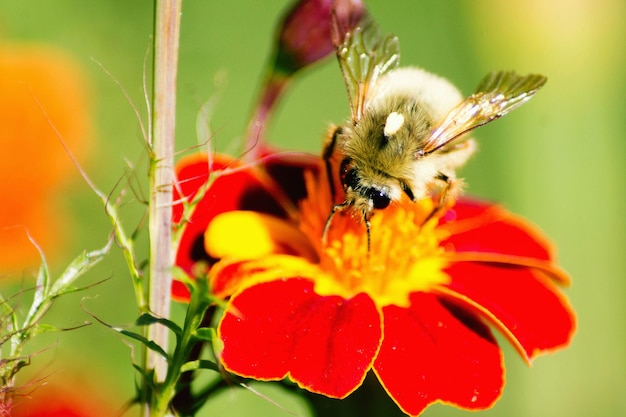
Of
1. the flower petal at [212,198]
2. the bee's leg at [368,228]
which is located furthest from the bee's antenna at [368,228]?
the flower petal at [212,198]

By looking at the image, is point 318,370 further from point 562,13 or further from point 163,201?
point 562,13

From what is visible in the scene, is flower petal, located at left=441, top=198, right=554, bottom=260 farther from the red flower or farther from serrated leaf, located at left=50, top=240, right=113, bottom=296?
serrated leaf, located at left=50, top=240, right=113, bottom=296

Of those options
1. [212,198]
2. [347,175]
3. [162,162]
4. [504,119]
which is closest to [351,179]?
[347,175]

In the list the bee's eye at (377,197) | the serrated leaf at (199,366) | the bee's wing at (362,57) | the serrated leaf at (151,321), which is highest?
the bee's wing at (362,57)

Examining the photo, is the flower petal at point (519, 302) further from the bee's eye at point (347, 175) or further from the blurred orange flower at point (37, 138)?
the blurred orange flower at point (37, 138)

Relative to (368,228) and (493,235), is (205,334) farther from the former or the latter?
(493,235)

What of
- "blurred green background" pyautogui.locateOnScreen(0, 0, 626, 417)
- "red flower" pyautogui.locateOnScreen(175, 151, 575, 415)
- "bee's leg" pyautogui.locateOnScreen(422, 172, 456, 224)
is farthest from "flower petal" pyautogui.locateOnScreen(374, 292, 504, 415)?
"blurred green background" pyautogui.locateOnScreen(0, 0, 626, 417)
